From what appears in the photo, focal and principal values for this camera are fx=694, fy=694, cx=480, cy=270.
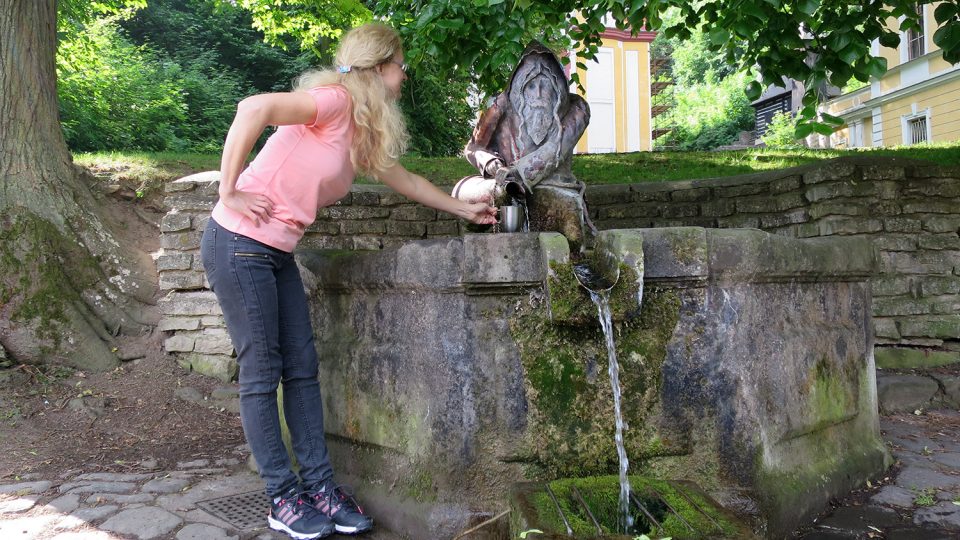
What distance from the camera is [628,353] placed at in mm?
2553

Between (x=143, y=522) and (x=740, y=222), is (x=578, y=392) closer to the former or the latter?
(x=143, y=522)

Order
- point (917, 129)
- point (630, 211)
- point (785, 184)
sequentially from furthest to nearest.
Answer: point (917, 129) < point (630, 211) < point (785, 184)

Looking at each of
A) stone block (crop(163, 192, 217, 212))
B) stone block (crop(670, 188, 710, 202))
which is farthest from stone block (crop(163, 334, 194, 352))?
stone block (crop(670, 188, 710, 202))

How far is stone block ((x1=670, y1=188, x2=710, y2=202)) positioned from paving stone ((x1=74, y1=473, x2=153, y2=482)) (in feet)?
16.4

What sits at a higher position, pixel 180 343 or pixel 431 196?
pixel 431 196

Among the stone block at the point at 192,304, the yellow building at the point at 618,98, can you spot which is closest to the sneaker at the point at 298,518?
the stone block at the point at 192,304

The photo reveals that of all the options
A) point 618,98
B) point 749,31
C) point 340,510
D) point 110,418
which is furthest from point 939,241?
point 618,98

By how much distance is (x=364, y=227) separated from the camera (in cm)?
652

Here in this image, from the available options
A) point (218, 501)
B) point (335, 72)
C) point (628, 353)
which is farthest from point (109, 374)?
point (628, 353)

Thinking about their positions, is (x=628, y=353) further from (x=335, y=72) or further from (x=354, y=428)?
(x=335, y=72)

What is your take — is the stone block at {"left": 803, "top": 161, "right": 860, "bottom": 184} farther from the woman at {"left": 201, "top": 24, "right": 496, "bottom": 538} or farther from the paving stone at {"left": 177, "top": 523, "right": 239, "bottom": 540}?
the paving stone at {"left": 177, "top": 523, "right": 239, "bottom": 540}

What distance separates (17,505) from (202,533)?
3.48ft

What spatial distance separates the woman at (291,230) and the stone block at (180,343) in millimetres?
3227

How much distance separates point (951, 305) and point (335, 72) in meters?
5.37
